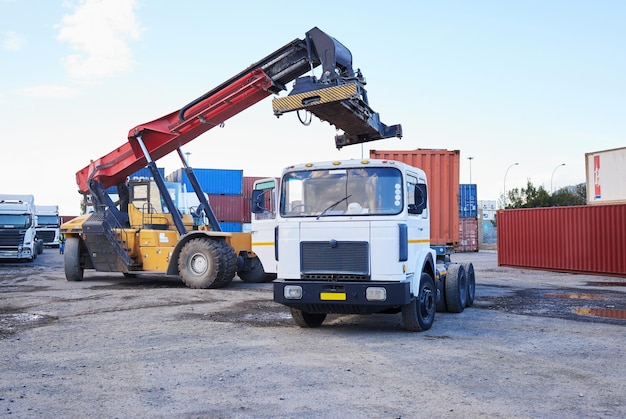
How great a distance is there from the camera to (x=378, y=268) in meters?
8.37

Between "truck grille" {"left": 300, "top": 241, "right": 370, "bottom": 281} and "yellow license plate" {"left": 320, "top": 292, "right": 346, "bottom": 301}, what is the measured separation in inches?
9.1

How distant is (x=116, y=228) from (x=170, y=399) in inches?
458

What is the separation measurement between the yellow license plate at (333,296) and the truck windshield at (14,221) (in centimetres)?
2351

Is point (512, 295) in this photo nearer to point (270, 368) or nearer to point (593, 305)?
point (593, 305)

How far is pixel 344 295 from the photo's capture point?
27.6 feet

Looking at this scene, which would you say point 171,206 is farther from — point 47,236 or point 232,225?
point 47,236

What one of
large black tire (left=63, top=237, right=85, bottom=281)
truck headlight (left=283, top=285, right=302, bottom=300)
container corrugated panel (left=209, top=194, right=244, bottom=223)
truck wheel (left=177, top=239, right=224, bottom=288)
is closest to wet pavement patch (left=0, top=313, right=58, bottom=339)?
truck headlight (left=283, top=285, right=302, bottom=300)

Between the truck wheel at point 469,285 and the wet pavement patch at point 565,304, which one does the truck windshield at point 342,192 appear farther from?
the wet pavement patch at point 565,304

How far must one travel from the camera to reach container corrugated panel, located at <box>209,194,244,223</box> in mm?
39312

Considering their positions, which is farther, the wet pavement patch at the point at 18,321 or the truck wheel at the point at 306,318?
the wet pavement patch at the point at 18,321

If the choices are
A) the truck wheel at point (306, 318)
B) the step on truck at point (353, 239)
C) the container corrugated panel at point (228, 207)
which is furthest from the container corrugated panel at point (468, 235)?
the step on truck at point (353, 239)

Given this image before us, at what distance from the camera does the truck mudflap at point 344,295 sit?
8258 millimetres

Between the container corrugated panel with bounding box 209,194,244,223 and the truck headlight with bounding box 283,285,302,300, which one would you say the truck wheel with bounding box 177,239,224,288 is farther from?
the container corrugated panel with bounding box 209,194,244,223

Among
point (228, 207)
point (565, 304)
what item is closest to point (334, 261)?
point (565, 304)
